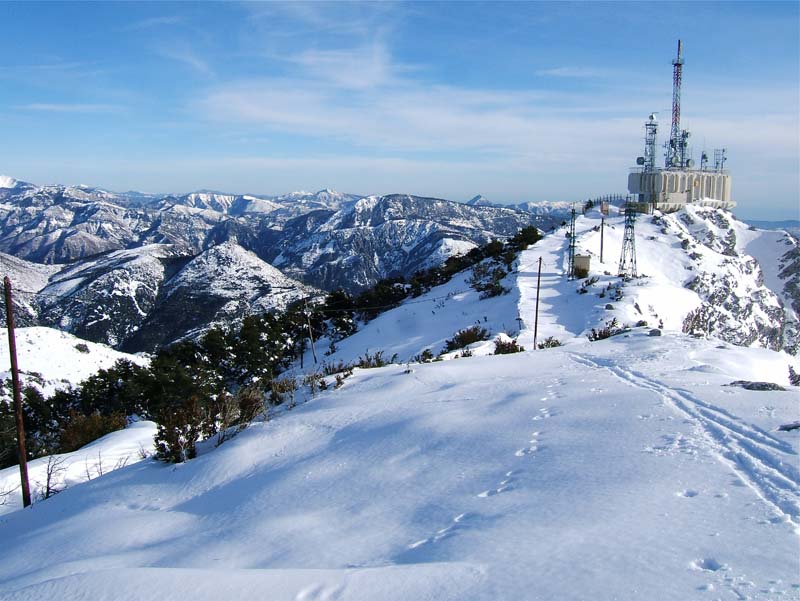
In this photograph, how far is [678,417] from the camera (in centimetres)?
670

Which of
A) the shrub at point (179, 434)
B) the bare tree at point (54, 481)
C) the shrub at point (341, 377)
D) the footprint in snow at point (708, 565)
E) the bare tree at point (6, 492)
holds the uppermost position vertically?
the footprint in snow at point (708, 565)

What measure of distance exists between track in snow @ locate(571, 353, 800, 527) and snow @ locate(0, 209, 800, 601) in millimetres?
25

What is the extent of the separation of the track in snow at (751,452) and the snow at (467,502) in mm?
25

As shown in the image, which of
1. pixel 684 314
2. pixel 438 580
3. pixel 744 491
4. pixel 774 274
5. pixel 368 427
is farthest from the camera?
pixel 774 274

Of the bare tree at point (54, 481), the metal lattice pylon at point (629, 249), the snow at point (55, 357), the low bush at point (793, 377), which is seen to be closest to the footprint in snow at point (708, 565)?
the low bush at point (793, 377)

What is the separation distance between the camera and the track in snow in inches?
180

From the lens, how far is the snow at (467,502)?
3672 mm

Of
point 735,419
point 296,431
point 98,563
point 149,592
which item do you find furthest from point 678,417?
point 98,563

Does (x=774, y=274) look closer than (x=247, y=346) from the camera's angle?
No

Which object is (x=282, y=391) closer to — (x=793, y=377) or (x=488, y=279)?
(x=793, y=377)

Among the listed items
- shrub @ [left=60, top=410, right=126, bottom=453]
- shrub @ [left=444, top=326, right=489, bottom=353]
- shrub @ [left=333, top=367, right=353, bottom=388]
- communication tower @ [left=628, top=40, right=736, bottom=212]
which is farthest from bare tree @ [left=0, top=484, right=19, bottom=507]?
communication tower @ [left=628, top=40, right=736, bottom=212]

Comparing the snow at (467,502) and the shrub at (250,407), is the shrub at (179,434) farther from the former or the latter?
the shrub at (250,407)

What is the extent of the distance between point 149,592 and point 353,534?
178 cm

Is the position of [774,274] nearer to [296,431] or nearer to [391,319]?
[391,319]
